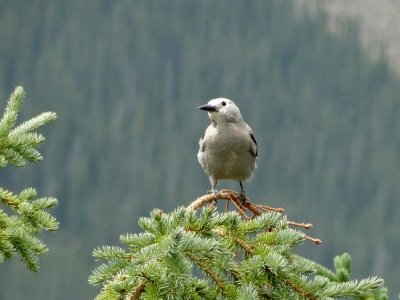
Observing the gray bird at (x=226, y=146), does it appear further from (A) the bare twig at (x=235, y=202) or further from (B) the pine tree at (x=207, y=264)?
(B) the pine tree at (x=207, y=264)

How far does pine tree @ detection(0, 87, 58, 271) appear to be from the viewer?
3672mm

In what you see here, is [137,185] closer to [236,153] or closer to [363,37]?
[363,37]

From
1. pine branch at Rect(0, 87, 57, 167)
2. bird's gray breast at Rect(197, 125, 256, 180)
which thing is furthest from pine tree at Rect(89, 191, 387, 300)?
bird's gray breast at Rect(197, 125, 256, 180)

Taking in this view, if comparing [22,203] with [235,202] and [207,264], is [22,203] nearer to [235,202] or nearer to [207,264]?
[235,202]

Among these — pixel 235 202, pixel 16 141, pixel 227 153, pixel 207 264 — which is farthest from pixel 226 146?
pixel 207 264

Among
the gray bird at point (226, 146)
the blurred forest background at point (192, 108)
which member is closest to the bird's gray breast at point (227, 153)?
the gray bird at point (226, 146)

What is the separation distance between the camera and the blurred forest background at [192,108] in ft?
401

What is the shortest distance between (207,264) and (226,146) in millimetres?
3715

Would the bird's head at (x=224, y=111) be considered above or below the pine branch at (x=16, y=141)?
above

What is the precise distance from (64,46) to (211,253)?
469ft

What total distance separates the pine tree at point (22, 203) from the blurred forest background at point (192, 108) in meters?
110

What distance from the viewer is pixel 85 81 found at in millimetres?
139375

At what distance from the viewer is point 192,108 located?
134 m

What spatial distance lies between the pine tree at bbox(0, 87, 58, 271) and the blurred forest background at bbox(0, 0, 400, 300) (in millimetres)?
110122
